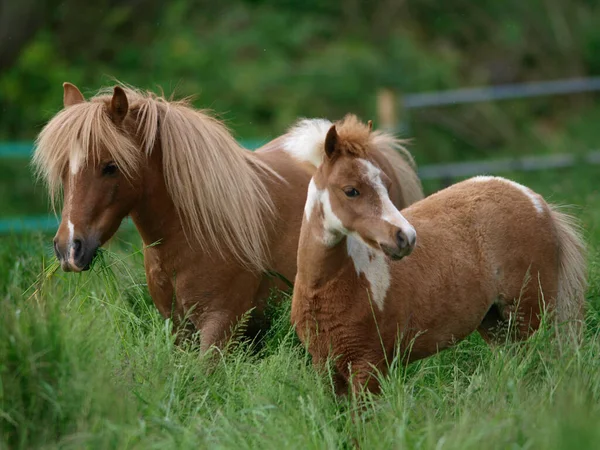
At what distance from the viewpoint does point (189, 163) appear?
14.3 ft

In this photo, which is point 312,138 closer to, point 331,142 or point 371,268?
point 331,142

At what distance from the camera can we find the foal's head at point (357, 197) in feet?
11.8

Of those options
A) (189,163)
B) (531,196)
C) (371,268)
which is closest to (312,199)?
(371,268)

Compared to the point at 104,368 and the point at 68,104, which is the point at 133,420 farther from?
the point at 68,104

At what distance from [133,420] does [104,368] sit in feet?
0.86

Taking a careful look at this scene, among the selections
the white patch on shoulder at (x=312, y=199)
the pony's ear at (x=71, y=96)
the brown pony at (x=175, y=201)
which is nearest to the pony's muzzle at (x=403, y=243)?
the white patch on shoulder at (x=312, y=199)

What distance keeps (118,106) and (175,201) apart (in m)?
0.50

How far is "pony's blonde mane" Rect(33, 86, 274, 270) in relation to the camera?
416cm

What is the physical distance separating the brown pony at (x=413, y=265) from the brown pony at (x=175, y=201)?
396mm

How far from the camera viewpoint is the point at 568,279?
4.45m

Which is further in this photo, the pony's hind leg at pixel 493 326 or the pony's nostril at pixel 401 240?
the pony's hind leg at pixel 493 326

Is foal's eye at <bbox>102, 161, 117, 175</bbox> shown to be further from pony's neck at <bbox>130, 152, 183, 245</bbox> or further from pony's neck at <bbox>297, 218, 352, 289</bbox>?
pony's neck at <bbox>297, 218, 352, 289</bbox>

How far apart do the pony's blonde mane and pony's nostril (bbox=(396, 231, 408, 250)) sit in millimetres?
1031

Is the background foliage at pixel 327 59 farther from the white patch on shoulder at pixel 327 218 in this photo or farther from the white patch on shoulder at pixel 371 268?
the white patch on shoulder at pixel 371 268
